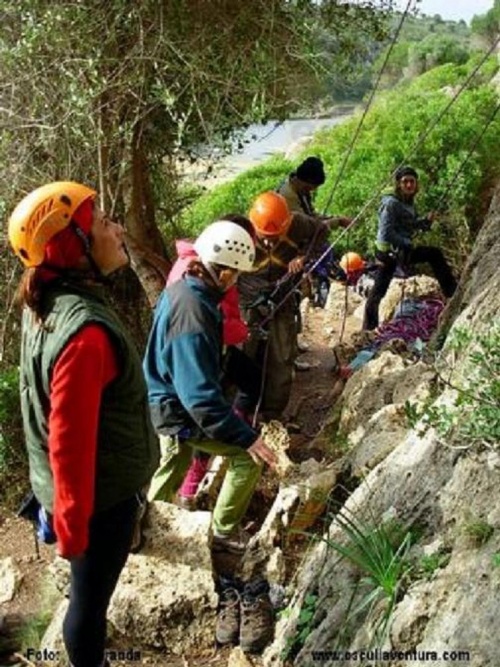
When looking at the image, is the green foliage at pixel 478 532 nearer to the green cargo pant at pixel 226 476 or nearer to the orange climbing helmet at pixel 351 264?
the green cargo pant at pixel 226 476

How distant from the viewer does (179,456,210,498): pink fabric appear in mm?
5148

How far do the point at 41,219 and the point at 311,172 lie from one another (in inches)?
179

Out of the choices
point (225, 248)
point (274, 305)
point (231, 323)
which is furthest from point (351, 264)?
point (225, 248)

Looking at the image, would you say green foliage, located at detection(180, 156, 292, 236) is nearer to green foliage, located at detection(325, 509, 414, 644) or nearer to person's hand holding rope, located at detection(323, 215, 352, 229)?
person's hand holding rope, located at detection(323, 215, 352, 229)

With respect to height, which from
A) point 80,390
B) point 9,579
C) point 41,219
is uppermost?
point 41,219

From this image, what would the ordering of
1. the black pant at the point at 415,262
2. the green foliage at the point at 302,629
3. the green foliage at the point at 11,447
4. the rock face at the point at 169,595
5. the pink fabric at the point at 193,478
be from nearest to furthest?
1. the green foliage at the point at 302,629
2. the rock face at the point at 169,595
3. the pink fabric at the point at 193,478
4. the green foliage at the point at 11,447
5. the black pant at the point at 415,262

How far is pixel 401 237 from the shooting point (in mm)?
8477

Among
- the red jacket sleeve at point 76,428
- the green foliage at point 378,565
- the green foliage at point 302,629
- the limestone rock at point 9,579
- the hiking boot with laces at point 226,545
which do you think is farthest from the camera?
the limestone rock at point 9,579

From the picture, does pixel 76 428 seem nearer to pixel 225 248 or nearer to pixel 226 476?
pixel 225 248

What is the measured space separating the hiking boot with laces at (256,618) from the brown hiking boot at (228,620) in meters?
0.06

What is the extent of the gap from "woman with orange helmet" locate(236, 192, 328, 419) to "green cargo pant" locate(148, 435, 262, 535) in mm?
1770

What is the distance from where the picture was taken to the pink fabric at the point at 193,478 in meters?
5.15

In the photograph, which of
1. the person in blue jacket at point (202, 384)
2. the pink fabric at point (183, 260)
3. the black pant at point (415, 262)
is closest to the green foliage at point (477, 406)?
the person in blue jacket at point (202, 384)

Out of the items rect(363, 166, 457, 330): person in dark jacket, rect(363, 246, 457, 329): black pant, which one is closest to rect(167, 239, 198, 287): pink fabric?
rect(363, 166, 457, 330): person in dark jacket
